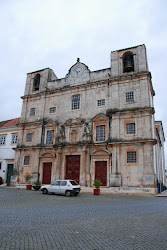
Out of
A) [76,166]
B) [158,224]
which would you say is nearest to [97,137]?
[76,166]

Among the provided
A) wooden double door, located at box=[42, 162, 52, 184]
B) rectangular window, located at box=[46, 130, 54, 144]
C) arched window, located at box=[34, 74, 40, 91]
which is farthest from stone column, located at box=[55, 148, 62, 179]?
arched window, located at box=[34, 74, 40, 91]

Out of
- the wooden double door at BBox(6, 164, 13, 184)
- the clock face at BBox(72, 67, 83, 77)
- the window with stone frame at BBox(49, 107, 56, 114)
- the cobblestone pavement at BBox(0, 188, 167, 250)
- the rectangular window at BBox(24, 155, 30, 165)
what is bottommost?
the cobblestone pavement at BBox(0, 188, 167, 250)

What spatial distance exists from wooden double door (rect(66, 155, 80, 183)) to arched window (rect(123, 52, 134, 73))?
1170cm

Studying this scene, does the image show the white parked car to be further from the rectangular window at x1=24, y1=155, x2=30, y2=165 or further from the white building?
the white building

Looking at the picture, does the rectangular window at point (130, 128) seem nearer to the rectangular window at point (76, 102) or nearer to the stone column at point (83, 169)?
the stone column at point (83, 169)

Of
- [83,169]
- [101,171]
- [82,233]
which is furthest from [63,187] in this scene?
[82,233]

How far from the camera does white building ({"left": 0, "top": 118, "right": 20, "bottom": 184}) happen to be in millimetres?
29188

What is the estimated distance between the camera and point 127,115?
2184cm

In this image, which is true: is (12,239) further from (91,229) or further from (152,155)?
(152,155)

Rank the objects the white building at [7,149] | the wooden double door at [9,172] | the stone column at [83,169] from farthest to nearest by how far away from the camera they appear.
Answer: the white building at [7,149], the wooden double door at [9,172], the stone column at [83,169]

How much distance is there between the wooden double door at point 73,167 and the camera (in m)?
22.9

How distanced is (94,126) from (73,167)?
17.1ft

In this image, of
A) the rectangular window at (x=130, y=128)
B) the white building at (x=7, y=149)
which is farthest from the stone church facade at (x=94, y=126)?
the white building at (x=7, y=149)

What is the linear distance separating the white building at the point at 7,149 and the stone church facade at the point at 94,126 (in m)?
3.06
